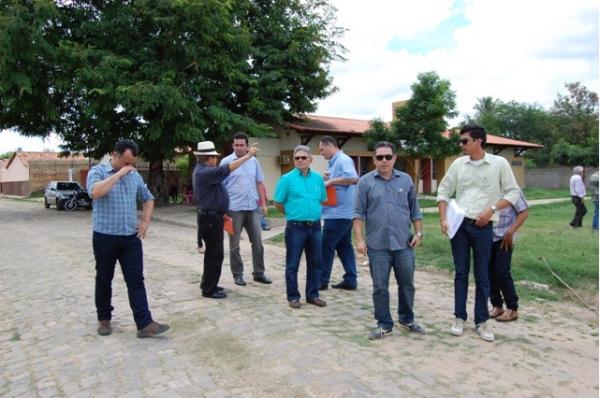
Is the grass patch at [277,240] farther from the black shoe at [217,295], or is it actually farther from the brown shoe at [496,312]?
the brown shoe at [496,312]

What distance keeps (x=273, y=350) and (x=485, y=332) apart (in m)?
1.99

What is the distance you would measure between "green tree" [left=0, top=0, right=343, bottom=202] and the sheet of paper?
13.4 m

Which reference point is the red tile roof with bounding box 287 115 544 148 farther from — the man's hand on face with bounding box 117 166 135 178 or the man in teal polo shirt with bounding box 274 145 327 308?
the man's hand on face with bounding box 117 166 135 178

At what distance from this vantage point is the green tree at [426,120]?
68.1 ft

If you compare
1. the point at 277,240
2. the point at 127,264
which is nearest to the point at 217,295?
the point at 127,264

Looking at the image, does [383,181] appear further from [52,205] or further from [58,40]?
[52,205]

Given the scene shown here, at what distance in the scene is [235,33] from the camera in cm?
1880

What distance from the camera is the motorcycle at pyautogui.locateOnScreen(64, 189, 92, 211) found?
2417cm

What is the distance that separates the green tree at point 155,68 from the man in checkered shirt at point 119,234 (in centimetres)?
1227

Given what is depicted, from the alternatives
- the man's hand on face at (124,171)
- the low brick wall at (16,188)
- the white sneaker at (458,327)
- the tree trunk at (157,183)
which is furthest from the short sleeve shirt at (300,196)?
the low brick wall at (16,188)

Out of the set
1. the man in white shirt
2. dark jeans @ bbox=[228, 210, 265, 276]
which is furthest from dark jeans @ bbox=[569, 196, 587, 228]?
dark jeans @ bbox=[228, 210, 265, 276]

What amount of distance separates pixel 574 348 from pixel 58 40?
1829 cm

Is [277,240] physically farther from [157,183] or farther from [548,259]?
[157,183]

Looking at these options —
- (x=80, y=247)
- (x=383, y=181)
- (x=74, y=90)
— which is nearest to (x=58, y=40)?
(x=74, y=90)
